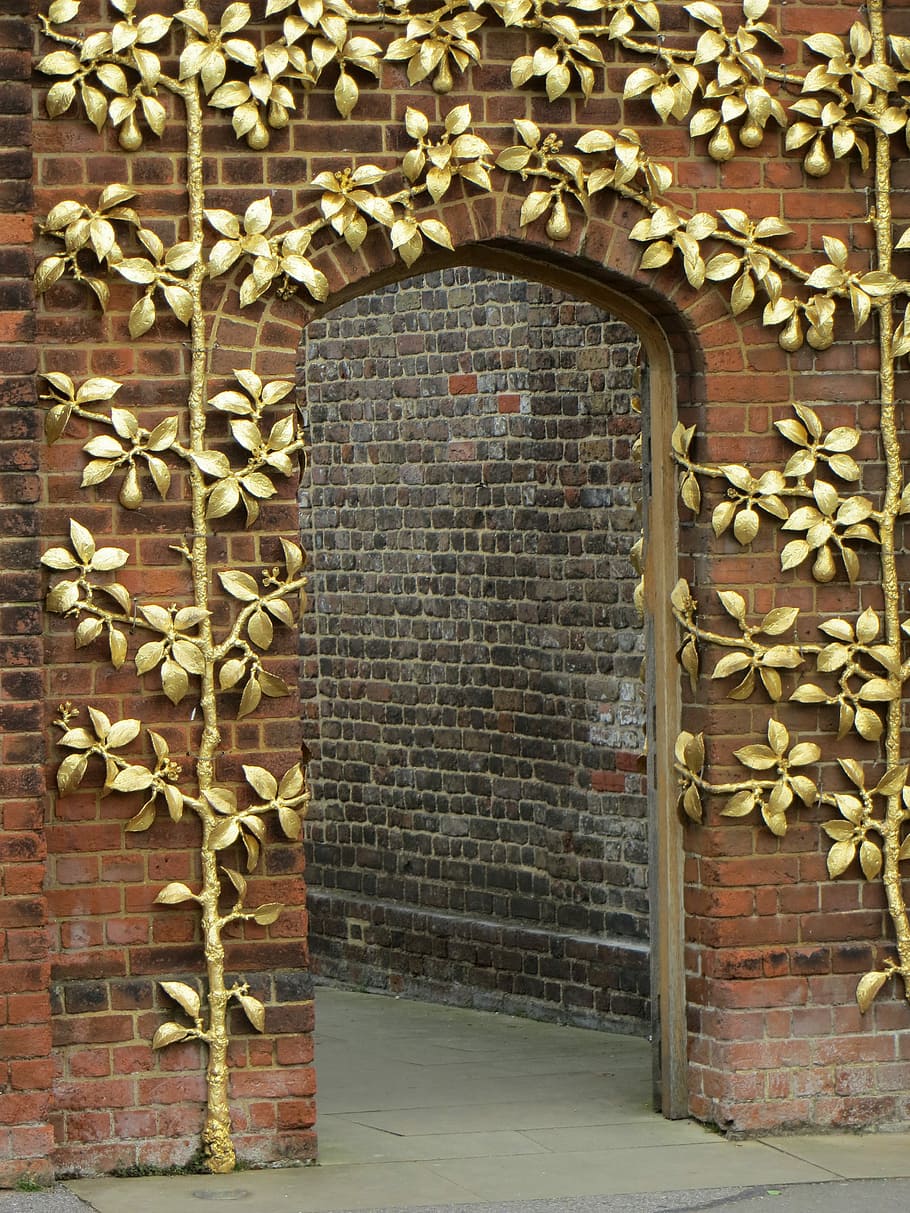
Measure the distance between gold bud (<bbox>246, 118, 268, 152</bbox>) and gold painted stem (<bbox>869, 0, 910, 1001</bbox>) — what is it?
2126 mm

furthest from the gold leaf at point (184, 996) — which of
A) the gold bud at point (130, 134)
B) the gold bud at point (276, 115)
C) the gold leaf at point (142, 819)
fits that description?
the gold bud at point (276, 115)

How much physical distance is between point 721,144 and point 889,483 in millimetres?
1295

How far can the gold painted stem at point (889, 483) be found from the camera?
727 centimetres

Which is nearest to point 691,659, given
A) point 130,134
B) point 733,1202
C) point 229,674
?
point 229,674

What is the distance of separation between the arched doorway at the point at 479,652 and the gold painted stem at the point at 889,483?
167cm

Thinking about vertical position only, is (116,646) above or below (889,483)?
below

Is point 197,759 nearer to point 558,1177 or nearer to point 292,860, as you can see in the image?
point 292,860

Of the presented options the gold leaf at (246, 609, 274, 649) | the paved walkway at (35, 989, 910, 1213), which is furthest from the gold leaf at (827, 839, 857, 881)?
the gold leaf at (246, 609, 274, 649)

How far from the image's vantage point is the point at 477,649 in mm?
10461

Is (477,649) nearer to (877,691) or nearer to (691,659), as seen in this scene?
(691,659)

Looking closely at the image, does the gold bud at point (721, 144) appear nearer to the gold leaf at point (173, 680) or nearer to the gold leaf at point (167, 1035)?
the gold leaf at point (173, 680)

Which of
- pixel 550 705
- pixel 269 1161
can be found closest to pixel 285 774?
pixel 269 1161

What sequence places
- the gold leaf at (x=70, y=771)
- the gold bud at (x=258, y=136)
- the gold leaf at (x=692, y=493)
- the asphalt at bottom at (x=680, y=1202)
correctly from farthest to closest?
1. the gold leaf at (x=692, y=493)
2. the gold bud at (x=258, y=136)
3. the gold leaf at (x=70, y=771)
4. the asphalt at bottom at (x=680, y=1202)

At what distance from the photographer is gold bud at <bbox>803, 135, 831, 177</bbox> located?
7.18 m
